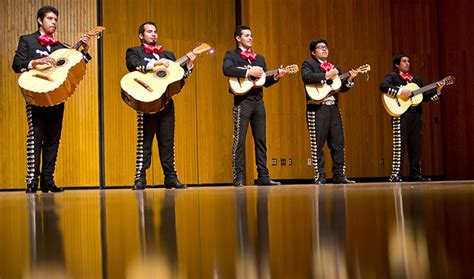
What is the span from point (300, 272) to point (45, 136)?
544 cm

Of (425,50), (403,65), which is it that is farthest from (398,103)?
(425,50)

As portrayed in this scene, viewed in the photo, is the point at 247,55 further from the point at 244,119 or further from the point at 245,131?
the point at 245,131

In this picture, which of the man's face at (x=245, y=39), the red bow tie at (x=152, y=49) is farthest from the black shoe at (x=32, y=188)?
the man's face at (x=245, y=39)

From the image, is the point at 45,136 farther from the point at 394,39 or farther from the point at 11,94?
the point at 394,39

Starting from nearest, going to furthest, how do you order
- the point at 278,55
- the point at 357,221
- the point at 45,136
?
the point at 357,221
the point at 45,136
the point at 278,55

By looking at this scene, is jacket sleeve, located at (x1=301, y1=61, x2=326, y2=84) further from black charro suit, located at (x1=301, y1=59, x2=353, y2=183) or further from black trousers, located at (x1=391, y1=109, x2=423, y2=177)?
black trousers, located at (x1=391, y1=109, x2=423, y2=177)

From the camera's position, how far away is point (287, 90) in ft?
33.0

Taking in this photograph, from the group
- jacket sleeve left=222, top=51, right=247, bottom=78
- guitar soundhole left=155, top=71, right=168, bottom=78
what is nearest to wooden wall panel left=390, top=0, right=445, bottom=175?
jacket sleeve left=222, top=51, right=247, bottom=78

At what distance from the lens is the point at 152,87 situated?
19.0ft

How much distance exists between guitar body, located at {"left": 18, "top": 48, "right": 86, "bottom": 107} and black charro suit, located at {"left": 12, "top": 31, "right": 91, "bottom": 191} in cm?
10

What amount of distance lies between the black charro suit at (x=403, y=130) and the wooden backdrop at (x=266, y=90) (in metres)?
2.14

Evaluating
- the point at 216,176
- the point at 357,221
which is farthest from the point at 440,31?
the point at 357,221

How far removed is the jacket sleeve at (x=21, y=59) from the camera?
5465 mm

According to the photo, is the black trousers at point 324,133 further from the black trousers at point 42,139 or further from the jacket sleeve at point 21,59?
the jacket sleeve at point 21,59
